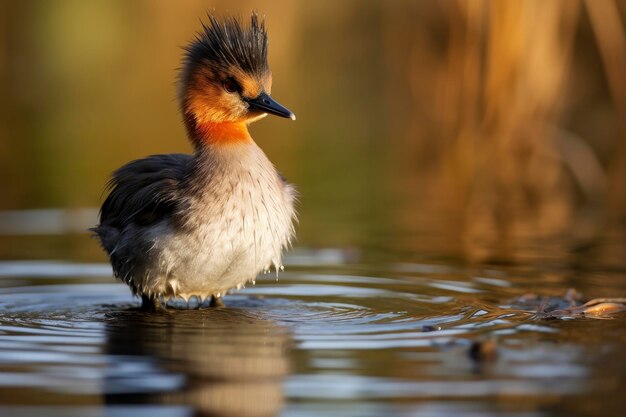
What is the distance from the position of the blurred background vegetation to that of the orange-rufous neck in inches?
34.8

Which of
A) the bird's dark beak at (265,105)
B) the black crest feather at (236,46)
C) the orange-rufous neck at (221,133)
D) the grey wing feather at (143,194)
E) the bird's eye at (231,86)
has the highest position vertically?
the black crest feather at (236,46)

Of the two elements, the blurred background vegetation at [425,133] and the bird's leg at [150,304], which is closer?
the bird's leg at [150,304]

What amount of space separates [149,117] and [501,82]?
839 centimetres

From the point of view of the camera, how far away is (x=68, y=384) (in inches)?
180

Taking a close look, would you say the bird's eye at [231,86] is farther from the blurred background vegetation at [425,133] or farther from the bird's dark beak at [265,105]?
the blurred background vegetation at [425,133]

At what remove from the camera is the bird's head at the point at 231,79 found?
6.96 meters

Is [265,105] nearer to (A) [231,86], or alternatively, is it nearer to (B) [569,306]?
(A) [231,86]

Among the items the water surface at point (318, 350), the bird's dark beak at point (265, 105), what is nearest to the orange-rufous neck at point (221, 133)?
the bird's dark beak at point (265, 105)

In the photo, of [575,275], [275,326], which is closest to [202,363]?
[275,326]

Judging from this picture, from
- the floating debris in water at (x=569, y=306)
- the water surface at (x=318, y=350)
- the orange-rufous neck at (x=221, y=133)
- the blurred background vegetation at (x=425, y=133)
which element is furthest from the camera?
the blurred background vegetation at (x=425, y=133)

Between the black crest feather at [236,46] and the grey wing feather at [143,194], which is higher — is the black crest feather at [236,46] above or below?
above

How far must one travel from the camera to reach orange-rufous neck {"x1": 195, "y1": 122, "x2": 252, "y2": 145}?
688cm

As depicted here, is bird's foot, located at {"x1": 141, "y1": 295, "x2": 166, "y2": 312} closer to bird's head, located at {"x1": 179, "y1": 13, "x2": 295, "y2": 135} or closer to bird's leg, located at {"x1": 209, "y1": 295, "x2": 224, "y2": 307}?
bird's leg, located at {"x1": 209, "y1": 295, "x2": 224, "y2": 307}

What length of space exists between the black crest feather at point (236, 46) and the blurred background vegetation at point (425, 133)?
0.83 metres
